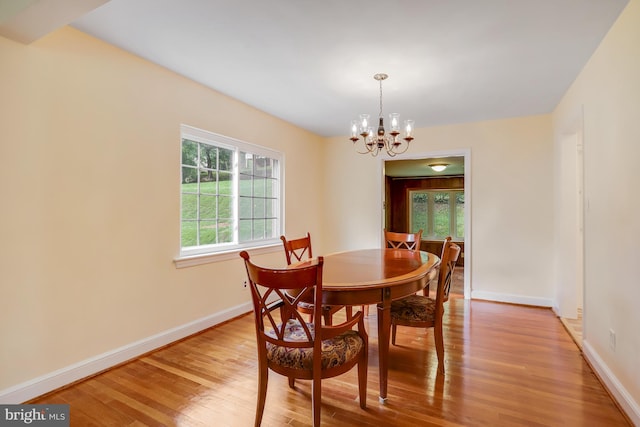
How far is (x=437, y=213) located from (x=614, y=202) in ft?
20.6

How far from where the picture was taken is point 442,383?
2.17 metres

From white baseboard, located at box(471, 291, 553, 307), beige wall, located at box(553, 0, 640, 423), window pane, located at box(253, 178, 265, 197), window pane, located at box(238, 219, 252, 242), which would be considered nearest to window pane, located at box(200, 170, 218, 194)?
window pane, located at box(238, 219, 252, 242)

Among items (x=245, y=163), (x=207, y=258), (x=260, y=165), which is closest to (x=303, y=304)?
(x=207, y=258)

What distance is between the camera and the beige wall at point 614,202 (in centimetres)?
180

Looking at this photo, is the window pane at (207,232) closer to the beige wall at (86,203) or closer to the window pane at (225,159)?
the beige wall at (86,203)

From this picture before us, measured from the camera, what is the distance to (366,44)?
2.29 meters

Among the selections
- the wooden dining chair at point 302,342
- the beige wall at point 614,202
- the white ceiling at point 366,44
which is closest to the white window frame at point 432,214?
the white ceiling at point 366,44

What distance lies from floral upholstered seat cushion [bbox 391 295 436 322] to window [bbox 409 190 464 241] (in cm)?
611

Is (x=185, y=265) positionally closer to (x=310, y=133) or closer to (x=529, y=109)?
(x=310, y=133)

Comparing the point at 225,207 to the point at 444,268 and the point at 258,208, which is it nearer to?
the point at 258,208

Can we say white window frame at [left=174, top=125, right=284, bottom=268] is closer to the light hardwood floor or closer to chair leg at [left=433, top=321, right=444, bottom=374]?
the light hardwood floor

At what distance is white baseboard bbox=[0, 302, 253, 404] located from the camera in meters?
1.94

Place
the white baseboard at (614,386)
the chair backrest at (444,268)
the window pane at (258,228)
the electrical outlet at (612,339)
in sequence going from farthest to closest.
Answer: the window pane at (258,228) → the chair backrest at (444,268) → the electrical outlet at (612,339) → the white baseboard at (614,386)

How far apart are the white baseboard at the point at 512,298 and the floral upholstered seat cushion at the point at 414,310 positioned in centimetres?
227
